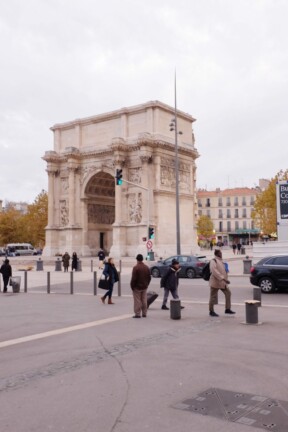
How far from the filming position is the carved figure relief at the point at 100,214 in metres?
48.7

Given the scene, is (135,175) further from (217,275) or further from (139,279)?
(217,275)

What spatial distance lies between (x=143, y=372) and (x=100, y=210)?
43791 millimetres

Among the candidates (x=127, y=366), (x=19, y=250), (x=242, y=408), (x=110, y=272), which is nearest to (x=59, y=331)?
(x=127, y=366)

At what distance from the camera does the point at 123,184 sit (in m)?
43.4

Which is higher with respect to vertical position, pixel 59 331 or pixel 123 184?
pixel 123 184

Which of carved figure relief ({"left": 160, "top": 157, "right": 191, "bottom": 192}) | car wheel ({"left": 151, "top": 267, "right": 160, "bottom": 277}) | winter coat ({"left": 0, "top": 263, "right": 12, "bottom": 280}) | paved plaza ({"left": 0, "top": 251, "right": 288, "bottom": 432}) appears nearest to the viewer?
paved plaza ({"left": 0, "top": 251, "right": 288, "bottom": 432})

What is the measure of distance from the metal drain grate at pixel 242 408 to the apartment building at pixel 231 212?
91.2 metres

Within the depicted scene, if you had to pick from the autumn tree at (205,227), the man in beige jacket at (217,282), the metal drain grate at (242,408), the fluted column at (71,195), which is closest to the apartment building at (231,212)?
the autumn tree at (205,227)

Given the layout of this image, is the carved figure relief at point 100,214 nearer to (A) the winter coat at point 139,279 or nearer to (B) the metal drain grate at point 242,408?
(A) the winter coat at point 139,279

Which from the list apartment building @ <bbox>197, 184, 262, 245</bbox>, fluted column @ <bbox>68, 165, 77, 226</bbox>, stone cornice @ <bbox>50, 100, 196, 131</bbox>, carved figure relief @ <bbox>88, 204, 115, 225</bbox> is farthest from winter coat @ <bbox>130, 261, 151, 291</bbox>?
apartment building @ <bbox>197, 184, 262, 245</bbox>

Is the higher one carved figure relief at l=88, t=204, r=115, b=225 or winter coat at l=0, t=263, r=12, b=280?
carved figure relief at l=88, t=204, r=115, b=225

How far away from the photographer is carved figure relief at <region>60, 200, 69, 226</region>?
48.3 meters

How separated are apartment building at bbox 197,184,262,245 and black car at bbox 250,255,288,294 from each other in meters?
79.9

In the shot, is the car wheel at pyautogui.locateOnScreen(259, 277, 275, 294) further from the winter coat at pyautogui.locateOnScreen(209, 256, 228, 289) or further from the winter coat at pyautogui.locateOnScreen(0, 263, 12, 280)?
the winter coat at pyautogui.locateOnScreen(0, 263, 12, 280)
